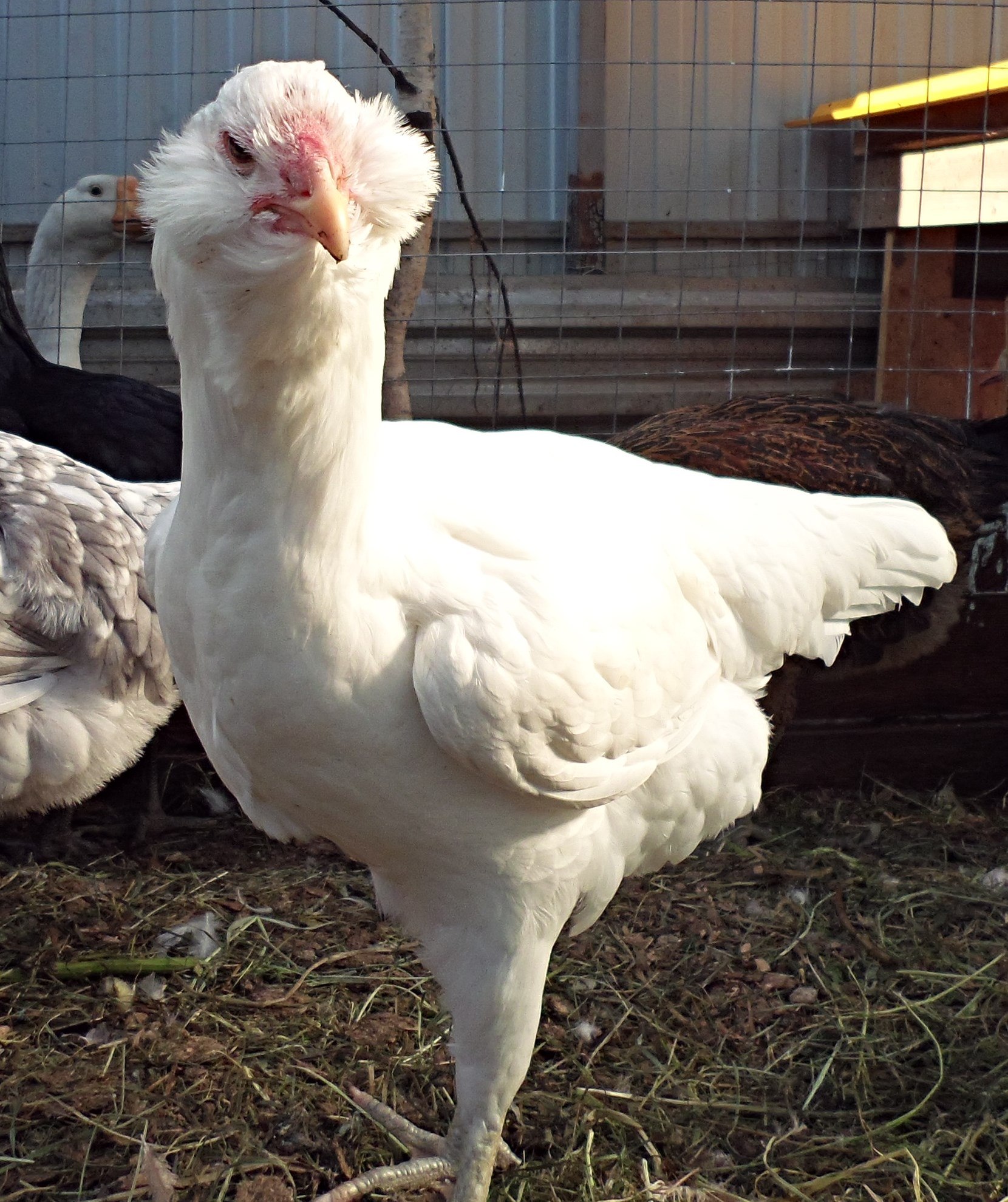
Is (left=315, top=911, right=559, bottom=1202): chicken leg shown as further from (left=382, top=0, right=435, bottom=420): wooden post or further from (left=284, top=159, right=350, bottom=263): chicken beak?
(left=382, top=0, right=435, bottom=420): wooden post

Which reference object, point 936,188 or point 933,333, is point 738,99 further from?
point 933,333

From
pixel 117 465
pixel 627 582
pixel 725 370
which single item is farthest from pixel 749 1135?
pixel 725 370

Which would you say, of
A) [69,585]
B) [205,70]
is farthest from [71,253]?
[69,585]

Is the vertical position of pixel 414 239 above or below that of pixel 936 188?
below

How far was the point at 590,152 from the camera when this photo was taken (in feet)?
15.6

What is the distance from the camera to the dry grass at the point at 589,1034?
198 cm

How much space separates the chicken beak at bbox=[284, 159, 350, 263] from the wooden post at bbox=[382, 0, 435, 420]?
1890 millimetres

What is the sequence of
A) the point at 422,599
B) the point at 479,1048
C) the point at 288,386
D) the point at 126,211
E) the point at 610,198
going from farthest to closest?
the point at 610,198 → the point at 126,211 → the point at 479,1048 → the point at 422,599 → the point at 288,386

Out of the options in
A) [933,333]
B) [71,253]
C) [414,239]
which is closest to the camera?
[414,239]

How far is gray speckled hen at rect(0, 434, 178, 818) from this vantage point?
8.02 feet

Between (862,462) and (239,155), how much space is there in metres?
2.08

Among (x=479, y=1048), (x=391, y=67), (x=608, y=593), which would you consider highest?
(x=391, y=67)

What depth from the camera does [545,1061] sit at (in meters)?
2.27

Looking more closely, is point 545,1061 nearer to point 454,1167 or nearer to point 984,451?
point 454,1167
